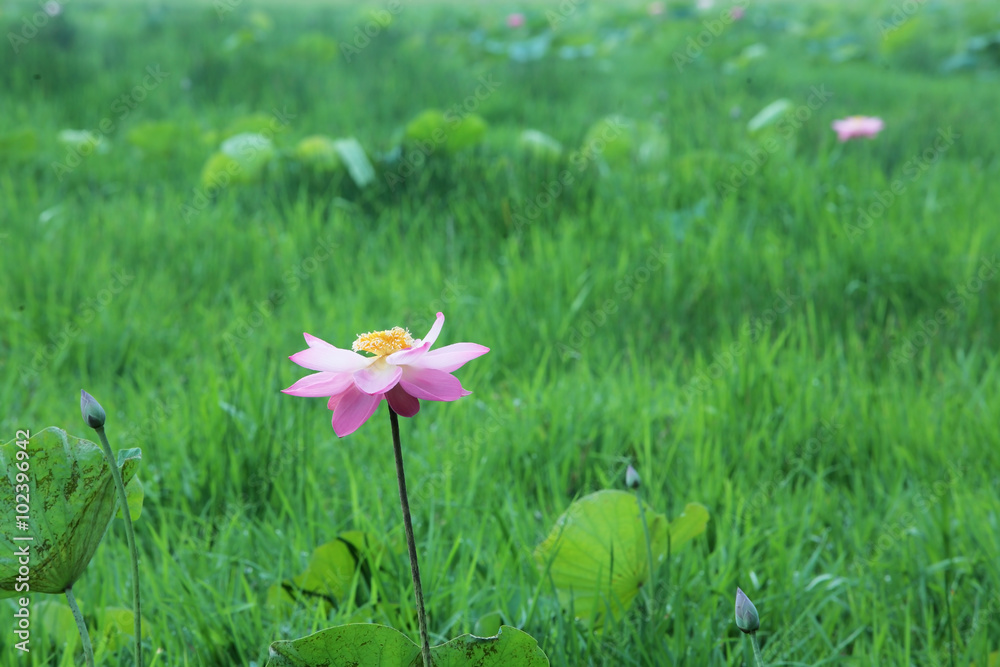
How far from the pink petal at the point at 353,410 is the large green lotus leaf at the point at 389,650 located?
0.59 feet

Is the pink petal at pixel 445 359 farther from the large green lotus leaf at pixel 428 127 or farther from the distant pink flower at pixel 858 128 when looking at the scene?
the distant pink flower at pixel 858 128

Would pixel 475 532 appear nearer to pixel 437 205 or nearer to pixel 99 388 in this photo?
pixel 99 388

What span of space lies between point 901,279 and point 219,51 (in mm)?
4350

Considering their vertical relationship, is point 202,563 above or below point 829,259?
above

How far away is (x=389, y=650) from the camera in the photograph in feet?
2.53

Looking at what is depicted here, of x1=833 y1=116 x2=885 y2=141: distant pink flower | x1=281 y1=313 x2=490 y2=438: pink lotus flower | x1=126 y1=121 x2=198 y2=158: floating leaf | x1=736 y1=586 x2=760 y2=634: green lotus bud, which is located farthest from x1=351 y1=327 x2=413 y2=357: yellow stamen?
x1=126 y1=121 x2=198 y2=158: floating leaf

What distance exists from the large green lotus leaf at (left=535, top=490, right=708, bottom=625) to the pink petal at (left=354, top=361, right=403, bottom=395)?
461 mm

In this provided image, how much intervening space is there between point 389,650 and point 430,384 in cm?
25

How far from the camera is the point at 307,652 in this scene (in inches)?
29.6

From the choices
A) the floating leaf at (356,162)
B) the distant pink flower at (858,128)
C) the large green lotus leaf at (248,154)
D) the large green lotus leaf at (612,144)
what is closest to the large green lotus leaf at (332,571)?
the floating leaf at (356,162)

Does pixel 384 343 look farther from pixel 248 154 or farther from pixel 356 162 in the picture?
pixel 248 154

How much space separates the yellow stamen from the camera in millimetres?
800

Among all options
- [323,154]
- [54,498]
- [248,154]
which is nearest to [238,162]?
[248,154]

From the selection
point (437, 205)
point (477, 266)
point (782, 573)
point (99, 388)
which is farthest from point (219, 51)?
point (782, 573)
